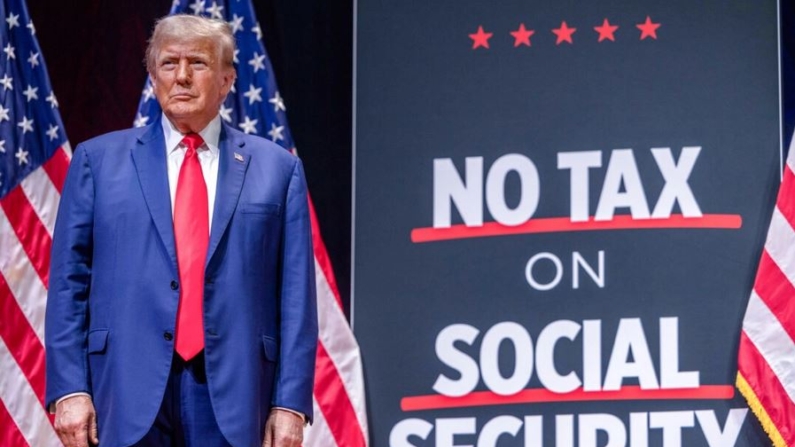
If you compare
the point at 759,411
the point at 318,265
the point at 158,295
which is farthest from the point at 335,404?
the point at 158,295

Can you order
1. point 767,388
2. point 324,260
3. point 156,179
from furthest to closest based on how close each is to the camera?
1. point 324,260
2. point 767,388
3. point 156,179

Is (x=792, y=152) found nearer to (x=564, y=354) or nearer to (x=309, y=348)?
(x=564, y=354)

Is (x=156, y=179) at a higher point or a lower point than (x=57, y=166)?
lower

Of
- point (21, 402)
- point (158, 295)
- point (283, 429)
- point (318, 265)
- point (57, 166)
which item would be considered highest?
point (57, 166)

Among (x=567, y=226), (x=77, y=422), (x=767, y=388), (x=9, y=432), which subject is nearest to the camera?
(x=77, y=422)

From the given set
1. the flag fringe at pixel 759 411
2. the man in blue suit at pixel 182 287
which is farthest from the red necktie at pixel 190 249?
the flag fringe at pixel 759 411

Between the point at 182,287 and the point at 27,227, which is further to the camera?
the point at 27,227

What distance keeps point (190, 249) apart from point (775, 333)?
6.80 ft

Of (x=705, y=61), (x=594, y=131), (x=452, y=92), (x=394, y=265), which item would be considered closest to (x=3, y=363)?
(x=394, y=265)

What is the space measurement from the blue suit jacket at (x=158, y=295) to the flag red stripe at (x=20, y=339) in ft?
5.47

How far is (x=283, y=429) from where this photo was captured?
283 centimetres

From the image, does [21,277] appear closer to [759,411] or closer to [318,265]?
[318,265]

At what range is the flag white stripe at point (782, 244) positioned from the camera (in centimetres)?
Result: 426

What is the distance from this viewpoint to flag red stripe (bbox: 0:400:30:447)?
4422 millimetres
